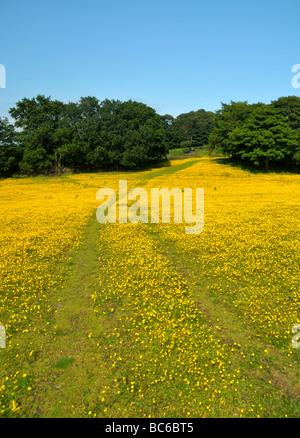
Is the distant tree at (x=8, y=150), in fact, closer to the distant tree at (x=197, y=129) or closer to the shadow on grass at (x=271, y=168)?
the shadow on grass at (x=271, y=168)

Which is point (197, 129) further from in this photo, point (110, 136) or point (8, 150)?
point (8, 150)

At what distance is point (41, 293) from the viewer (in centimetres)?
1249

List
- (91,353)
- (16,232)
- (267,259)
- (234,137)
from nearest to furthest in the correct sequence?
(91,353), (267,259), (16,232), (234,137)

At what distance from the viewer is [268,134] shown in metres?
54.7

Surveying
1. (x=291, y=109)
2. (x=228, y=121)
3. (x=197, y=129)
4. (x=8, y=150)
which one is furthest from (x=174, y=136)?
(x=8, y=150)

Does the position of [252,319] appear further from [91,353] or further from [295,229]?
[295,229]

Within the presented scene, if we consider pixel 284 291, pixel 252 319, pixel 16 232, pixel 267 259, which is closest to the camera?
pixel 252 319

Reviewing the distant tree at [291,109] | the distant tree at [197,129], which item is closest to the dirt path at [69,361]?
the distant tree at [291,109]

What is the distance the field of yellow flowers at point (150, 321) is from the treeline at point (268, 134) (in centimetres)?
3886

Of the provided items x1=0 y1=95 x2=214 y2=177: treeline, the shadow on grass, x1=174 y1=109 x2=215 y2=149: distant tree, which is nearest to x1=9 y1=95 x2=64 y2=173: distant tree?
x1=0 y1=95 x2=214 y2=177: treeline
